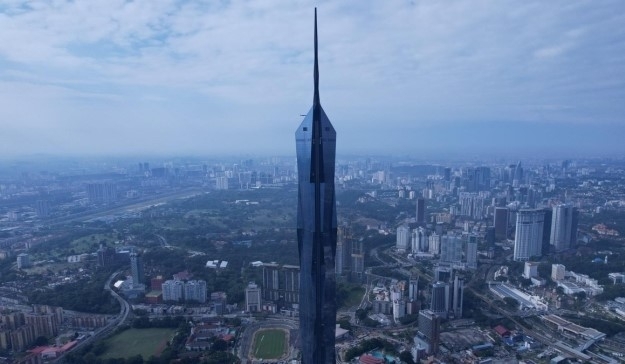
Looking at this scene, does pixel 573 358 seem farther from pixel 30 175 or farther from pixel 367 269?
pixel 30 175

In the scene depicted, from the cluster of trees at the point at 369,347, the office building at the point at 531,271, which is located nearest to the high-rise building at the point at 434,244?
the office building at the point at 531,271

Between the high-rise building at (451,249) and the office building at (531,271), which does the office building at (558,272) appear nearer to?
the office building at (531,271)

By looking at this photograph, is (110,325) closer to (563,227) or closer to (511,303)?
(511,303)

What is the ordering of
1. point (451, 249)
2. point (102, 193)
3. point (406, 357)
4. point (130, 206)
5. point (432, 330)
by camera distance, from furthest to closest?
point (102, 193)
point (130, 206)
point (451, 249)
point (432, 330)
point (406, 357)

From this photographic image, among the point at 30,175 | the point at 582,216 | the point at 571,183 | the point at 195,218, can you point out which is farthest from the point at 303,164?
the point at 30,175

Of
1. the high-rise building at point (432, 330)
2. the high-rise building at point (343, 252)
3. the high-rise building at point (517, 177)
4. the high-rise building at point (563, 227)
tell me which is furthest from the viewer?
the high-rise building at point (517, 177)

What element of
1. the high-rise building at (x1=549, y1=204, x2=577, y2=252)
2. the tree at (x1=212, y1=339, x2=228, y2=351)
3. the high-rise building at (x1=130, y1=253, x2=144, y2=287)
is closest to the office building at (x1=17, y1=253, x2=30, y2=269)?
the high-rise building at (x1=130, y1=253, x2=144, y2=287)

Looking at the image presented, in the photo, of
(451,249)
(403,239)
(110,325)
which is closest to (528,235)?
(451,249)
